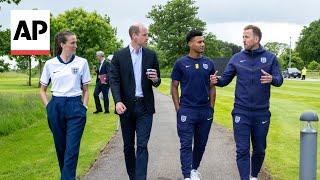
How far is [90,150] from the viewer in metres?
11.3

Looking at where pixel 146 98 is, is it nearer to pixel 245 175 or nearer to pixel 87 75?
pixel 87 75

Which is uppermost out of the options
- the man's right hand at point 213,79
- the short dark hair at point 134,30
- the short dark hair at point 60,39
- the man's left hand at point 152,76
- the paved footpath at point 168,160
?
the short dark hair at point 134,30

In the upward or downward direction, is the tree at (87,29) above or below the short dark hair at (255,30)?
above

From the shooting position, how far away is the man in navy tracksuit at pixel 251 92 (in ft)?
24.8

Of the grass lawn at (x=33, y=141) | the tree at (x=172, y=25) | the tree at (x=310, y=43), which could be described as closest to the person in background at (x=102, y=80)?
the grass lawn at (x=33, y=141)

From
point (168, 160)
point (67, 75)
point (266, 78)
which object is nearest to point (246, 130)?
point (266, 78)

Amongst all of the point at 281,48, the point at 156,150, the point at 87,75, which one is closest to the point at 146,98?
the point at 87,75

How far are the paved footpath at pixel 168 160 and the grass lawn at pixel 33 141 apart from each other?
0.26 metres

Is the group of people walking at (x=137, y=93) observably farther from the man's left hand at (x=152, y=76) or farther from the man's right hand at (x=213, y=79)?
the man's right hand at (x=213, y=79)

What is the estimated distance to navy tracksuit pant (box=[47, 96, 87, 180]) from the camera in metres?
7.60

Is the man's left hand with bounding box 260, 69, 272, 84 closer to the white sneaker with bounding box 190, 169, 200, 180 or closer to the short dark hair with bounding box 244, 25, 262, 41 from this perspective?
the short dark hair with bounding box 244, 25, 262, 41

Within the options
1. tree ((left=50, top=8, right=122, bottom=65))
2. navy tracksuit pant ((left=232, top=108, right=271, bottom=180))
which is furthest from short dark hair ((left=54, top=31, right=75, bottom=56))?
tree ((left=50, top=8, right=122, bottom=65))

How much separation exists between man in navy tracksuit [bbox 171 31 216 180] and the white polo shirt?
1.33 meters

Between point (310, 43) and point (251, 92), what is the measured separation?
127 m
